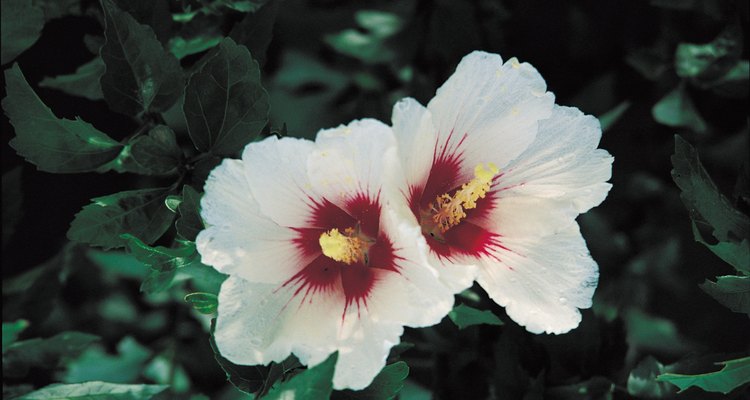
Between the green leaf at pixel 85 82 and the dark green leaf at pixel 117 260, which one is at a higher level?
the green leaf at pixel 85 82

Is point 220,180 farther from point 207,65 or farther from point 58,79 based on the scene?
point 58,79

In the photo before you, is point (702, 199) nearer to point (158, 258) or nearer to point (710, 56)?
point (710, 56)

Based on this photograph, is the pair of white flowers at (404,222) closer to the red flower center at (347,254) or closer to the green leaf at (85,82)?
the red flower center at (347,254)

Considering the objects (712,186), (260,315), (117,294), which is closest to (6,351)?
(260,315)

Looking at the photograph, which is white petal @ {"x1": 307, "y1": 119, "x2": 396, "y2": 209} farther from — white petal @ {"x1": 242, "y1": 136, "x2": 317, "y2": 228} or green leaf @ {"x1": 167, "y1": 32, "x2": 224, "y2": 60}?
green leaf @ {"x1": 167, "y1": 32, "x2": 224, "y2": 60}

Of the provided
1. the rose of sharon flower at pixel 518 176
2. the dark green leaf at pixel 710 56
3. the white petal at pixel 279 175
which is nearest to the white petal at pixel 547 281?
the rose of sharon flower at pixel 518 176

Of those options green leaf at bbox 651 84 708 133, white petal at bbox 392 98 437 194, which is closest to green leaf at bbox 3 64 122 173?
white petal at bbox 392 98 437 194
